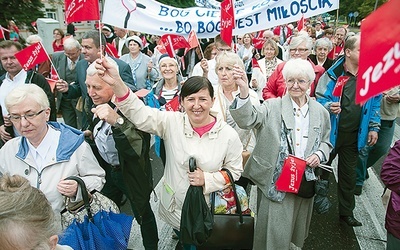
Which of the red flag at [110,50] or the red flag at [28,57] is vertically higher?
the red flag at [110,50]

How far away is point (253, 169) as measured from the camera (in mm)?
3062

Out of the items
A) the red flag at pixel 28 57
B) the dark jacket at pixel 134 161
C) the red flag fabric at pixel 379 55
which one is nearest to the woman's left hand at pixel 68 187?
the dark jacket at pixel 134 161

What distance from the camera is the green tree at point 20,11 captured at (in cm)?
1356

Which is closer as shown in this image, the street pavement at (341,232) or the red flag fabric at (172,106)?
the street pavement at (341,232)

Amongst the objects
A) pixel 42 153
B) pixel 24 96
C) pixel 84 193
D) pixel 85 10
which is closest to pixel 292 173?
pixel 84 193

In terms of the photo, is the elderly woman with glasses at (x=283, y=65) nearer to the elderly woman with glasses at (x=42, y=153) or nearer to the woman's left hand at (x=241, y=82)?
the woman's left hand at (x=241, y=82)

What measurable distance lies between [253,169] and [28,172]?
175cm

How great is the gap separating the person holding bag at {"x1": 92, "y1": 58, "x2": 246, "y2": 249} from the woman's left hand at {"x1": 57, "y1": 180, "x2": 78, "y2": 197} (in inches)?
21.3

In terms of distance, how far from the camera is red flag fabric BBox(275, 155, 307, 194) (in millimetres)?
2869

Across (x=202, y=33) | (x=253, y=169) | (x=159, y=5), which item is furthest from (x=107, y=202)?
(x=202, y=33)

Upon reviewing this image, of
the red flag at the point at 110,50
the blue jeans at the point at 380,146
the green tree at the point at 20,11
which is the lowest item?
the blue jeans at the point at 380,146

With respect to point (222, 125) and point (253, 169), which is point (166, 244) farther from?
point (222, 125)

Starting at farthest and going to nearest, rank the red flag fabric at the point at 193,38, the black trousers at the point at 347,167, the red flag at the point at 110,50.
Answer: the red flag at the point at 110,50
the red flag fabric at the point at 193,38
the black trousers at the point at 347,167

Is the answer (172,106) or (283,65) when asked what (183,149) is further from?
(283,65)
